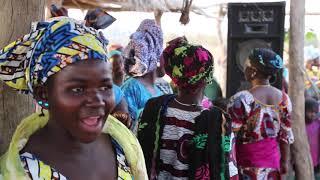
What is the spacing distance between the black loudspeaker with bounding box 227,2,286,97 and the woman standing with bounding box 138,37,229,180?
298 centimetres

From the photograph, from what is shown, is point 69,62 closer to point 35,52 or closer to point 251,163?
point 35,52

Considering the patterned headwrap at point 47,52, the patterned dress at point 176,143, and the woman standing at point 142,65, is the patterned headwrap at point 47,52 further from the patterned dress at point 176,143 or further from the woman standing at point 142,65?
the woman standing at point 142,65

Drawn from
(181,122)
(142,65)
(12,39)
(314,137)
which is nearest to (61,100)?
(12,39)

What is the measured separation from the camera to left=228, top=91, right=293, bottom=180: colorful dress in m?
4.23

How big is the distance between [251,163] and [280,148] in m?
0.38

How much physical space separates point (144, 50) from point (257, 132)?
1.22 metres

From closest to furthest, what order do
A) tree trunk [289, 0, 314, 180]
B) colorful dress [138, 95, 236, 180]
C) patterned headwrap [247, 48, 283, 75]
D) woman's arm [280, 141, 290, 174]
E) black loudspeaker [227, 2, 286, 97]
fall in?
colorful dress [138, 95, 236, 180] < patterned headwrap [247, 48, 283, 75] < woman's arm [280, 141, 290, 174] < tree trunk [289, 0, 314, 180] < black loudspeaker [227, 2, 286, 97]

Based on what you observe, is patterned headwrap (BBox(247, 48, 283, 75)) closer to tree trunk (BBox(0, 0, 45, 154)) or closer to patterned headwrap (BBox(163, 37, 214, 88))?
patterned headwrap (BBox(163, 37, 214, 88))

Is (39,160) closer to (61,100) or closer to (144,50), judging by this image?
(61,100)

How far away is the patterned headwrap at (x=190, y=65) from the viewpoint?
2.83 metres

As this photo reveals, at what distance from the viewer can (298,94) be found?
5316 millimetres

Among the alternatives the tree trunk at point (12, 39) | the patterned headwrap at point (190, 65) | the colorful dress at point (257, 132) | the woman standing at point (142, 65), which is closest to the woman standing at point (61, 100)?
the tree trunk at point (12, 39)

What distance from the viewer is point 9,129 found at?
6.08ft

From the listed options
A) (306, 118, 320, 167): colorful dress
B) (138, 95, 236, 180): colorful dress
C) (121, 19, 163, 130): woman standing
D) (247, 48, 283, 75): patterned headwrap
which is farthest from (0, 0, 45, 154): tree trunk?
(306, 118, 320, 167): colorful dress
